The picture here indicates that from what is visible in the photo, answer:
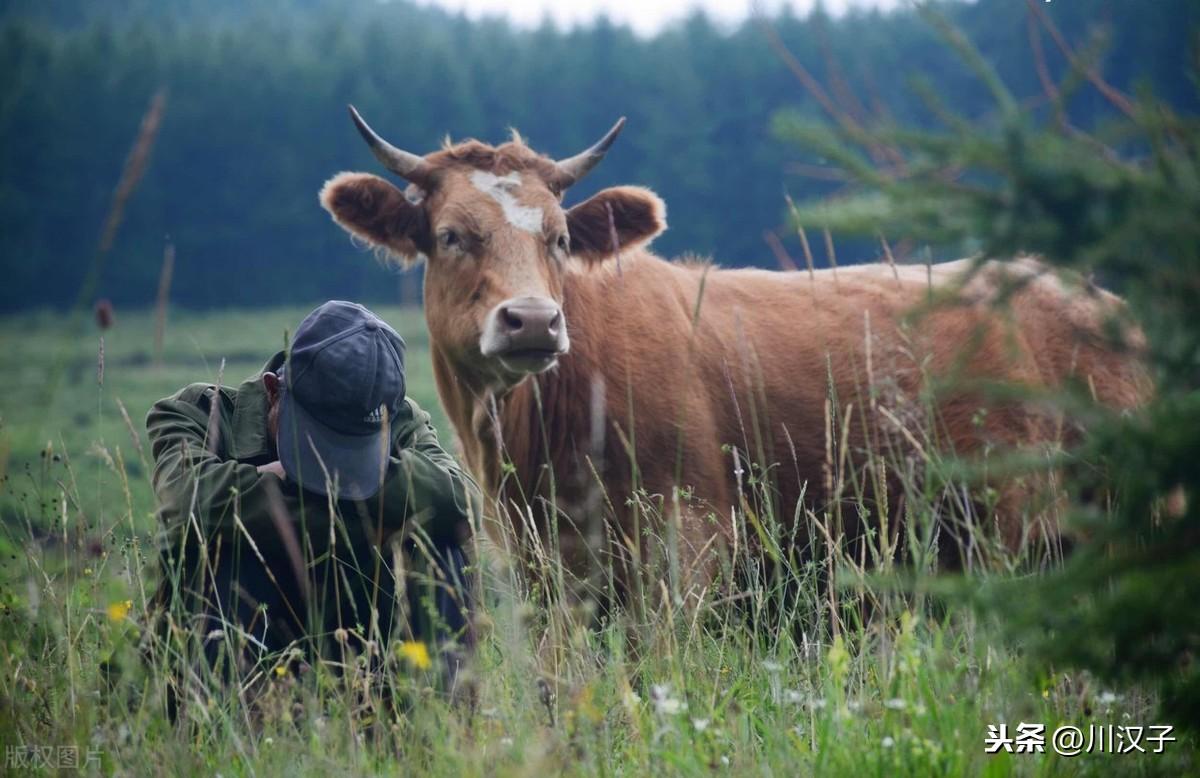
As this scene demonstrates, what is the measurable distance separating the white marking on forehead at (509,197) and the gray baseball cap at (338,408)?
1.60 metres

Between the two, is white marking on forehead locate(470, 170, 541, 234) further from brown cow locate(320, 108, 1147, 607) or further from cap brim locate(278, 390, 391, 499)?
cap brim locate(278, 390, 391, 499)

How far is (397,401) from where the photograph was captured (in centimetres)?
381

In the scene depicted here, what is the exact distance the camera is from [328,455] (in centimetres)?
353

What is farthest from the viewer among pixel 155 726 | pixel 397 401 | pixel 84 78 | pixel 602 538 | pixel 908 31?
pixel 908 31

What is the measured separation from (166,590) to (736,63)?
204ft

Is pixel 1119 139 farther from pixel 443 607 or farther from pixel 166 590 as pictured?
pixel 166 590

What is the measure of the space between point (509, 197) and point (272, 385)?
5.98 feet

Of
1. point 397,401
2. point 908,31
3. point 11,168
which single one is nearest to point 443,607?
point 397,401

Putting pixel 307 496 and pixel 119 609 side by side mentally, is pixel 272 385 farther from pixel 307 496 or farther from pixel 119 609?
pixel 119 609

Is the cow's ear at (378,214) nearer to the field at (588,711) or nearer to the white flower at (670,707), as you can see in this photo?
the field at (588,711)

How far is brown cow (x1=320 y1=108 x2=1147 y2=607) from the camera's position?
4.92m

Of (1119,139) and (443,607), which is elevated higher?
(1119,139)

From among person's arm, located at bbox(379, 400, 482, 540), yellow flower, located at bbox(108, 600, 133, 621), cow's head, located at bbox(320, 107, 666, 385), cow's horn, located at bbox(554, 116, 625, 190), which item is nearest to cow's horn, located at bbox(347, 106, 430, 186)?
cow's head, located at bbox(320, 107, 666, 385)

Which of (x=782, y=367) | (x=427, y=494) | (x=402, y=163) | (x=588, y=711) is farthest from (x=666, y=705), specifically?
(x=402, y=163)
